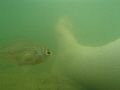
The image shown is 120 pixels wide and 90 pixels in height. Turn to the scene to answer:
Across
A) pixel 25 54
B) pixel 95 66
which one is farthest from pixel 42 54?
pixel 95 66

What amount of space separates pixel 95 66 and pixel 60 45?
906 millimetres

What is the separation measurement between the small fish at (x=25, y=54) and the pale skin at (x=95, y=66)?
0.54m

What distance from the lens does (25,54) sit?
2.61 ft

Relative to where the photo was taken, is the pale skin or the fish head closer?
the fish head

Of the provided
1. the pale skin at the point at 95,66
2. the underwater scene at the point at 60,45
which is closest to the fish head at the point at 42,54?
the underwater scene at the point at 60,45

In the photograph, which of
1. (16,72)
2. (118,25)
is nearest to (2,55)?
(16,72)

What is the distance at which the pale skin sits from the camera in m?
1.11

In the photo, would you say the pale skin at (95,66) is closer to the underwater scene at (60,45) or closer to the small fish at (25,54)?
the underwater scene at (60,45)

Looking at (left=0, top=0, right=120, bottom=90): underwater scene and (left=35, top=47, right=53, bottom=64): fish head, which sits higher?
(left=0, top=0, right=120, bottom=90): underwater scene

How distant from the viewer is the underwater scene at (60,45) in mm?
878

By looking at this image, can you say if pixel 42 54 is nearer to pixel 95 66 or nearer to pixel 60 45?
pixel 95 66

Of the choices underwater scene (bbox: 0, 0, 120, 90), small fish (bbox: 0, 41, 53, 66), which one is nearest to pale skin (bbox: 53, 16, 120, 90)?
underwater scene (bbox: 0, 0, 120, 90)

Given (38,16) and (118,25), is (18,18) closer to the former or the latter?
(38,16)

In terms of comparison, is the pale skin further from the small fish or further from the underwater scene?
the small fish
